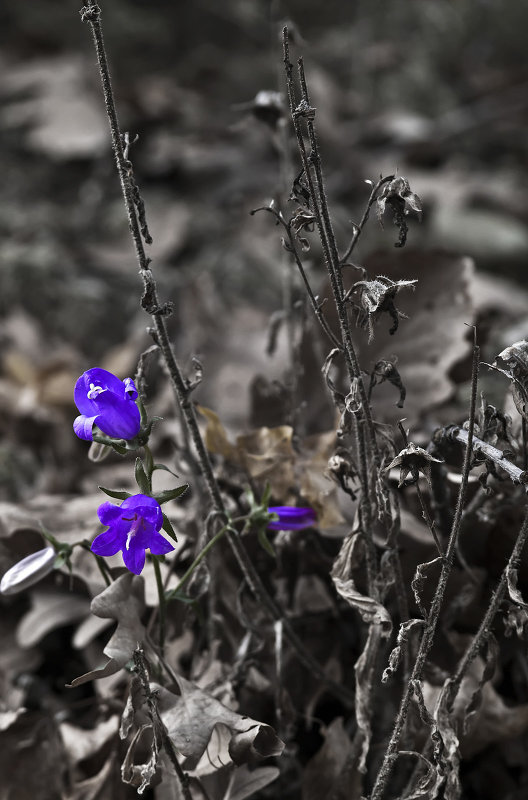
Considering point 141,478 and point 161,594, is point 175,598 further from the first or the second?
point 141,478

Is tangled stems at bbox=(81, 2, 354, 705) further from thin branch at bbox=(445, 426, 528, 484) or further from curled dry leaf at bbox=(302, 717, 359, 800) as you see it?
thin branch at bbox=(445, 426, 528, 484)

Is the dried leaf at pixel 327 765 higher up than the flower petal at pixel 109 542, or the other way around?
the flower petal at pixel 109 542

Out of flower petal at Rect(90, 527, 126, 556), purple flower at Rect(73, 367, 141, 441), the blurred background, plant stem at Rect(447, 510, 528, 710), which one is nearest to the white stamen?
purple flower at Rect(73, 367, 141, 441)

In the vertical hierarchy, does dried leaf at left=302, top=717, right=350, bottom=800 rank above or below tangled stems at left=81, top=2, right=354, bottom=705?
below

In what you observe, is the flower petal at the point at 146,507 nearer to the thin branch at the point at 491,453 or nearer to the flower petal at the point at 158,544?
the flower petal at the point at 158,544

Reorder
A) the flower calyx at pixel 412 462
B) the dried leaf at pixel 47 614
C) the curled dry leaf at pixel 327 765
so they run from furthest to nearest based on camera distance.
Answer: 1. the dried leaf at pixel 47 614
2. the curled dry leaf at pixel 327 765
3. the flower calyx at pixel 412 462

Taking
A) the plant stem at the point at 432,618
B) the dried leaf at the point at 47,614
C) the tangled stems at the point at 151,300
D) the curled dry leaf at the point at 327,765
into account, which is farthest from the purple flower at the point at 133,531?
the dried leaf at the point at 47,614
